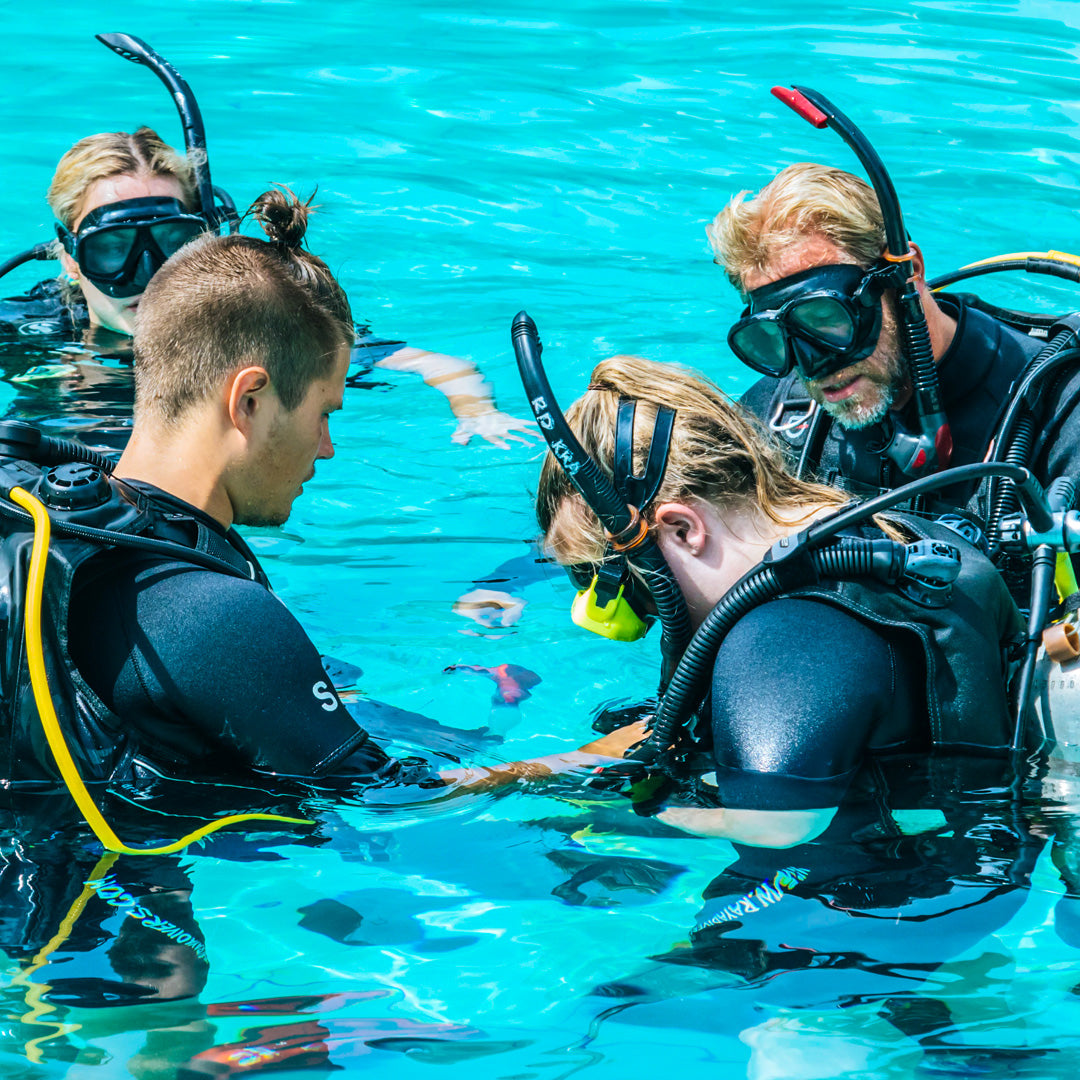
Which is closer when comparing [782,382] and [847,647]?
[847,647]

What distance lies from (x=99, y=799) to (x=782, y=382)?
2782 mm

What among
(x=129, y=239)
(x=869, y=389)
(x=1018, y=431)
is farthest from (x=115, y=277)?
(x=1018, y=431)

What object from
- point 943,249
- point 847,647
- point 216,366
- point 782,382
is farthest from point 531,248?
point 847,647

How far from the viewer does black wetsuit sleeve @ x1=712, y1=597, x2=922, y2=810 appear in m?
2.56

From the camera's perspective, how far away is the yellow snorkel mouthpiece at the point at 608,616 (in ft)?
9.96

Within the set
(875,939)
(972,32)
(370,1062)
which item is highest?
(972,32)

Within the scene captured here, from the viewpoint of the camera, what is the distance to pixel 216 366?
299cm

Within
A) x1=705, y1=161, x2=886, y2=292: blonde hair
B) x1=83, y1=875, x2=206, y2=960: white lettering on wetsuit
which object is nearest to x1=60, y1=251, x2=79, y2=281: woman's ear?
x1=705, y1=161, x2=886, y2=292: blonde hair

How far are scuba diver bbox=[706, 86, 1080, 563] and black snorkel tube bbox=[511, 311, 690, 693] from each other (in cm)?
113

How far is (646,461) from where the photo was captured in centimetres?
283

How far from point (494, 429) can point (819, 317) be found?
7.44 ft

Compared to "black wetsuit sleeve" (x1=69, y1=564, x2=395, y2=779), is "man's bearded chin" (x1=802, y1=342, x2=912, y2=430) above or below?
above

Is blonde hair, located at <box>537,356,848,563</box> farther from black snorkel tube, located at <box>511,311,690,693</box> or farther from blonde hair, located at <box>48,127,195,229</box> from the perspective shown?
blonde hair, located at <box>48,127,195,229</box>

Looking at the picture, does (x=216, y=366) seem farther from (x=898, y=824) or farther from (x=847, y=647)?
(x=898, y=824)
